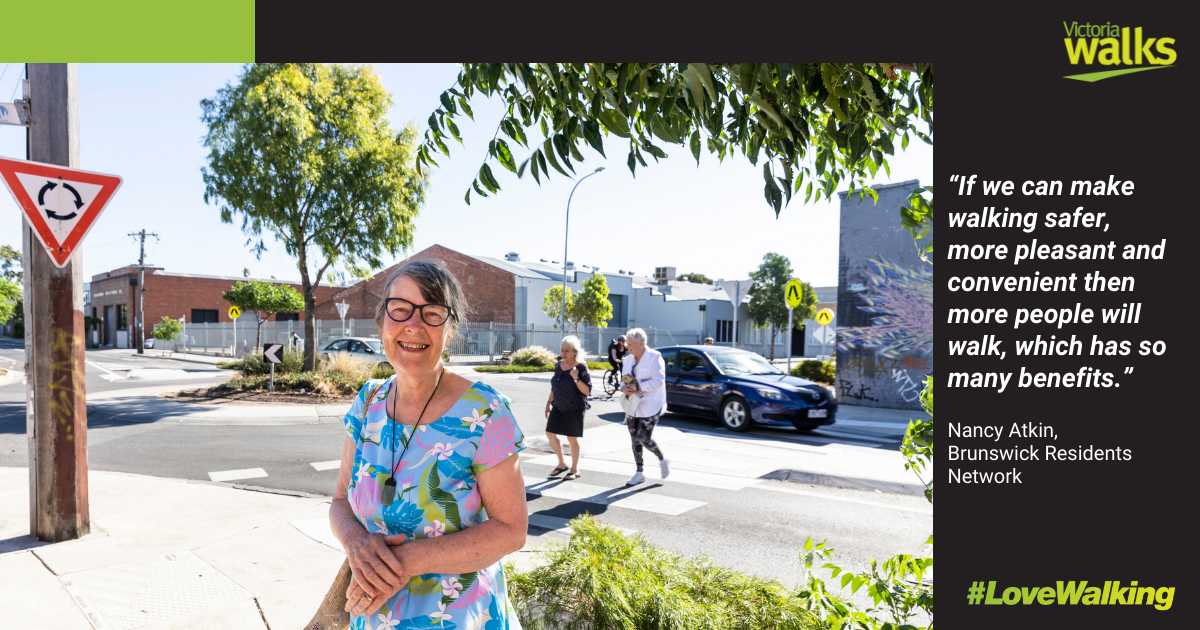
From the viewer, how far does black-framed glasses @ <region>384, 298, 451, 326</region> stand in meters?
1.94

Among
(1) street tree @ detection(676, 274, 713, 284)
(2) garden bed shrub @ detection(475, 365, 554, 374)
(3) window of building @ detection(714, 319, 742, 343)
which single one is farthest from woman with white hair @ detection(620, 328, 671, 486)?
(1) street tree @ detection(676, 274, 713, 284)

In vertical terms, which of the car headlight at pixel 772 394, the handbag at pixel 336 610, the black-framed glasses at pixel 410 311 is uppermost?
the black-framed glasses at pixel 410 311

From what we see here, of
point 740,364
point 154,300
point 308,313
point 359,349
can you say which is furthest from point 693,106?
point 154,300

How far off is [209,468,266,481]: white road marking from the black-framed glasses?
670 cm

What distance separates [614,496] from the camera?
277 inches

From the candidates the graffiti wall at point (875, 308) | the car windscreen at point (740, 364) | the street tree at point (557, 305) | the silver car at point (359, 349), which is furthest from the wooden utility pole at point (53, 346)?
the street tree at point (557, 305)

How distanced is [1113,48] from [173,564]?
5.38 meters

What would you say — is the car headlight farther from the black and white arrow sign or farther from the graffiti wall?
the black and white arrow sign

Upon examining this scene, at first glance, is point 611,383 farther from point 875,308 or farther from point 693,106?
point 693,106

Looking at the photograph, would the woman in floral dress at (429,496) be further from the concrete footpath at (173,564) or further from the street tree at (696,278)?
the street tree at (696,278)

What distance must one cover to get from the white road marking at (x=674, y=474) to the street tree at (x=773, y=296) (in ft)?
108

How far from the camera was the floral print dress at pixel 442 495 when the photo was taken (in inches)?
71.1

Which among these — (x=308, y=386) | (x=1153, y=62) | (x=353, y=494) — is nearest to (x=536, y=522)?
(x=353, y=494)

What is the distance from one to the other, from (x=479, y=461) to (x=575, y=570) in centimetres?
165
